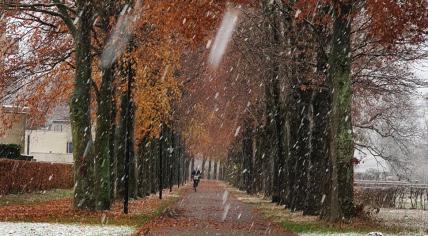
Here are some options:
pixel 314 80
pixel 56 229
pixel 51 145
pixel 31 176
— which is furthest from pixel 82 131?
pixel 51 145

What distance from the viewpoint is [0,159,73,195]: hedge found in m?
32.2

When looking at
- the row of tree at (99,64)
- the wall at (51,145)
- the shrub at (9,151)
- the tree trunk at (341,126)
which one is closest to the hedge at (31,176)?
the shrub at (9,151)

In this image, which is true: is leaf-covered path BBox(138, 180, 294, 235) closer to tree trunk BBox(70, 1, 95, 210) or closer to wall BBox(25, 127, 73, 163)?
tree trunk BBox(70, 1, 95, 210)

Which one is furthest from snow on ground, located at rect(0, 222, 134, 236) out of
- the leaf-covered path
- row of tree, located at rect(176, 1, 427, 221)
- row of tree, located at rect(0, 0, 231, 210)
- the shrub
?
the shrub

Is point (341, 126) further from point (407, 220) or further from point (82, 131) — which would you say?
point (82, 131)

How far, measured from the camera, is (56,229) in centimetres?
1603

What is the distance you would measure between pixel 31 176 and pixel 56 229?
863 inches

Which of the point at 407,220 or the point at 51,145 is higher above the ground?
the point at 51,145

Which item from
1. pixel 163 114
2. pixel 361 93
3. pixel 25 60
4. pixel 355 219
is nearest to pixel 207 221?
pixel 355 219

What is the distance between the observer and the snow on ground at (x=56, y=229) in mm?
14953

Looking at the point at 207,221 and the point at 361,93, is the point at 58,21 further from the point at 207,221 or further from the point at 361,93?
the point at 361,93

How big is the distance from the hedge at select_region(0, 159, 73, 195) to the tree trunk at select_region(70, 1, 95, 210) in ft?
34.2

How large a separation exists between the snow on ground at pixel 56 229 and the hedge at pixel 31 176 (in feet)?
50.4

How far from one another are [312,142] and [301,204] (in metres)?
3.62
